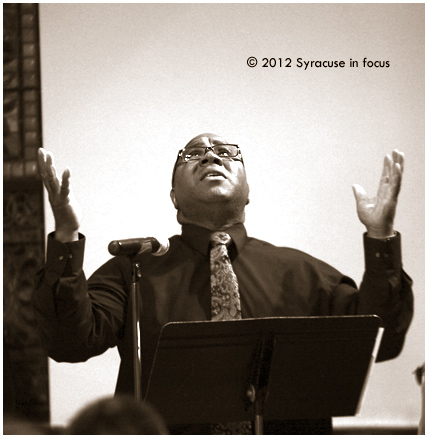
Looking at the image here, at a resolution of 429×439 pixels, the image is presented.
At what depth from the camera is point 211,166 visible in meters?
3.03

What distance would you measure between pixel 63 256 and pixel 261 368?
0.80m

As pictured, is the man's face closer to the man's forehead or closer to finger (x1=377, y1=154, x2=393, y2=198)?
the man's forehead

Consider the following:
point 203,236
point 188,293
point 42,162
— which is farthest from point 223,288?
point 42,162

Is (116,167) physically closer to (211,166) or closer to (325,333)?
(211,166)

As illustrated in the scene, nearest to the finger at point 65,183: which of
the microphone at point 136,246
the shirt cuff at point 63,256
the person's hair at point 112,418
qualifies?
the shirt cuff at point 63,256

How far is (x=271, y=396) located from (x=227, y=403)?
14cm

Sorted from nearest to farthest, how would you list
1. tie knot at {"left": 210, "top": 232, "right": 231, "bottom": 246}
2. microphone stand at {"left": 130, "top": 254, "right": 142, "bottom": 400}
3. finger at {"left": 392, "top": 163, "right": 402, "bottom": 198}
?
1. microphone stand at {"left": 130, "top": 254, "right": 142, "bottom": 400}
2. finger at {"left": 392, "top": 163, "right": 402, "bottom": 198}
3. tie knot at {"left": 210, "top": 232, "right": 231, "bottom": 246}

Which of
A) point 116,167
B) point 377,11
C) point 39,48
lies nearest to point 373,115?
point 377,11

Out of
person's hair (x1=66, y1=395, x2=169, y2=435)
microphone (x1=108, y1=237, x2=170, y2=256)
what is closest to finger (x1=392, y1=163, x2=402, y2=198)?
microphone (x1=108, y1=237, x2=170, y2=256)

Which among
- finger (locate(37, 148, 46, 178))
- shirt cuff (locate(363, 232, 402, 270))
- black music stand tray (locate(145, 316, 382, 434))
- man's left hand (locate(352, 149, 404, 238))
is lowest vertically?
black music stand tray (locate(145, 316, 382, 434))

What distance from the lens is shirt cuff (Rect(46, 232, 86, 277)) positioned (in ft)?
8.11

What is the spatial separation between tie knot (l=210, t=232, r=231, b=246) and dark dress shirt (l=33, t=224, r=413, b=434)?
3 cm

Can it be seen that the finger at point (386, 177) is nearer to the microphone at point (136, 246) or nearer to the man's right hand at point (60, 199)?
the microphone at point (136, 246)

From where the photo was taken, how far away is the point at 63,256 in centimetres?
247
